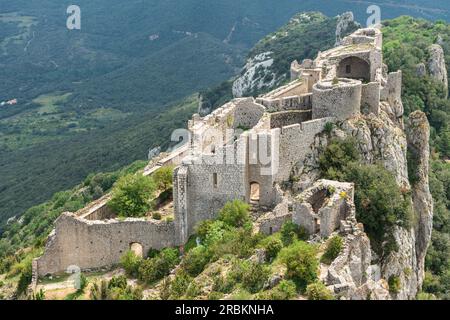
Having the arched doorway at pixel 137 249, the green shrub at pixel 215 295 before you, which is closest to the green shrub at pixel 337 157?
the arched doorway at pixel 137 249

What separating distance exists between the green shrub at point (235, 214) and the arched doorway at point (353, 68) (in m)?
16.5

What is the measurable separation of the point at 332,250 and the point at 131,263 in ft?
33.0

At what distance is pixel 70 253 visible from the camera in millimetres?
35031

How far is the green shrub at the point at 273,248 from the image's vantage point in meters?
28.4

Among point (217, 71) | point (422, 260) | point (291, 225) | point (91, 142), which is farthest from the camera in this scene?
point (217, 71)

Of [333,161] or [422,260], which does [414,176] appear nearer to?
[422,260]

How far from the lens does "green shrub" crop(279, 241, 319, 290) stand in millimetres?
25562

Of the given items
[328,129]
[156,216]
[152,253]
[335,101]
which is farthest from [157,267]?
[335,101]

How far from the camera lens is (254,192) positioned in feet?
118

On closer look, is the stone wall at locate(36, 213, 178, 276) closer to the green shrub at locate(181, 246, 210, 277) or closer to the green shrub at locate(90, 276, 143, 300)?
the green shrub at locate(90, 276, 143, 300)

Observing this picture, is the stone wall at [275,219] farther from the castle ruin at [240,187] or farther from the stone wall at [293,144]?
the stone wall at [293,144]

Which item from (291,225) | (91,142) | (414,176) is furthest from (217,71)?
(291,225)

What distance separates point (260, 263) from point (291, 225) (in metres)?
2.68
